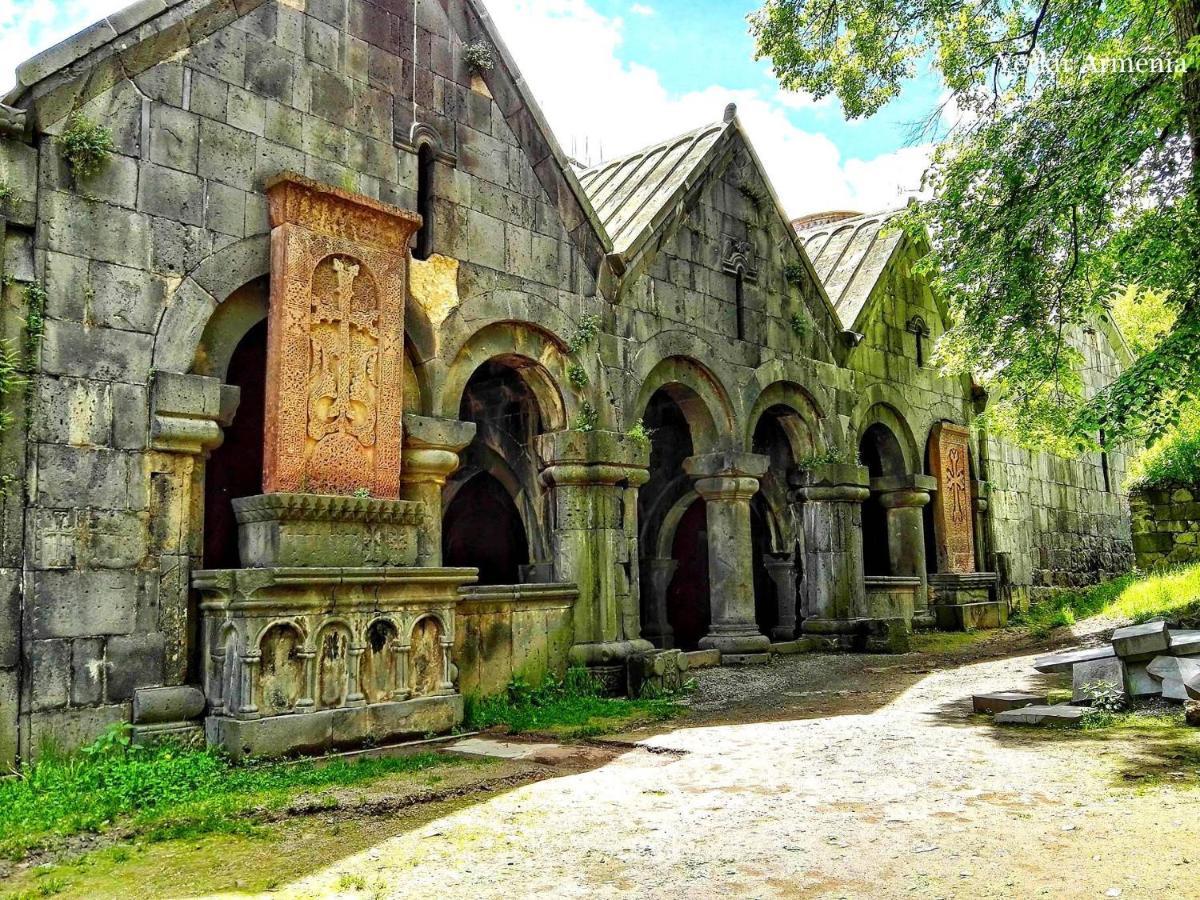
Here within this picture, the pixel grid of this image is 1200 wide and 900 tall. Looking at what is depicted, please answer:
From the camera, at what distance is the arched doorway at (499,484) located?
10344 millimetres

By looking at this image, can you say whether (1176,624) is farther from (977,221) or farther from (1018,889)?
(1018,889)

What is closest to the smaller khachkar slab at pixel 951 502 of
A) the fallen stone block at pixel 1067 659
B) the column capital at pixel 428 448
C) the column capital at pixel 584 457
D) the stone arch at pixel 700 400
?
the stone arch at pixel 700 400

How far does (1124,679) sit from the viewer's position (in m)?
7.28

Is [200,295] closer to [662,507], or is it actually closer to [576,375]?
[576,375]

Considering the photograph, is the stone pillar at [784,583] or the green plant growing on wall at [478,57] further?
Result: the stone pillar at [784,583]

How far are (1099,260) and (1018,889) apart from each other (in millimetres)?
7664

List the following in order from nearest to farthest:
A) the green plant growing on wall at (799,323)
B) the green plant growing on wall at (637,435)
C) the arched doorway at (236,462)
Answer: the arched doorway at (236,462) → the green plant growing on wall at (637,435) → the green plant growing on wall at (799,323)

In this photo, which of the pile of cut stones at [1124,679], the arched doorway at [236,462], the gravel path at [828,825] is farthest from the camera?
the arched doorway at [236,462]

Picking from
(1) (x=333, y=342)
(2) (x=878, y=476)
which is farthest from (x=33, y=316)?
(2) (x=878, y=476)

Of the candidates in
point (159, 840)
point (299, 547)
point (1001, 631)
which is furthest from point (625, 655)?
point (1001, 631)

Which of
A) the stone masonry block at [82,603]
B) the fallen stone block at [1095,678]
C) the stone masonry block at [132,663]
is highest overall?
the stone masonry block at [82,603]

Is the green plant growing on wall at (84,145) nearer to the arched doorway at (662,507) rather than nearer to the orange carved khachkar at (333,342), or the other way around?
the orange carved khachkar at (333,342)

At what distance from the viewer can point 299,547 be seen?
6.80m

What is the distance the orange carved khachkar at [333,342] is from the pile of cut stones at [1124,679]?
4.85 metres
